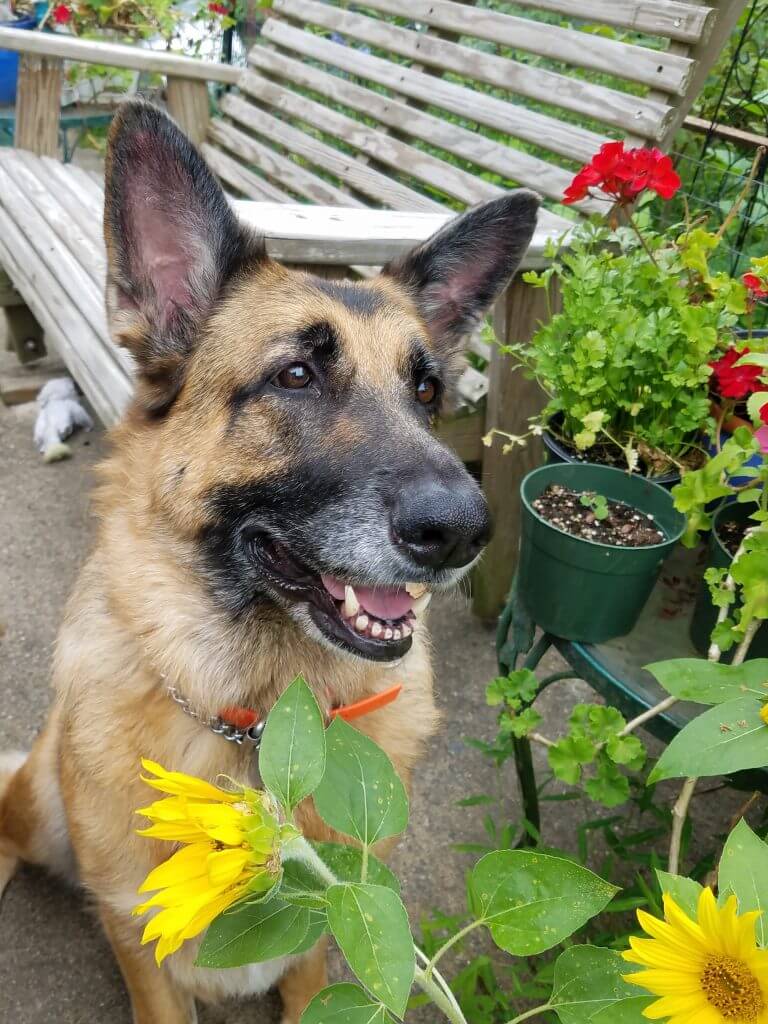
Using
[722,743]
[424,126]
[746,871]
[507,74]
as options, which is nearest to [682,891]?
[746,871]

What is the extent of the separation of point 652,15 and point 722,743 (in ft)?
8.47

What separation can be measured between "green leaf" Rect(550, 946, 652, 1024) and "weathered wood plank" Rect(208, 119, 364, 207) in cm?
346

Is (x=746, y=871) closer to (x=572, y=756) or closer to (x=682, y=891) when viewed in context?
(x=682, y=891)

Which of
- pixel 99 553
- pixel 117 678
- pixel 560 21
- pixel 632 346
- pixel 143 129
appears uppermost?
pixel 560 21

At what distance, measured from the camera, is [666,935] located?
20.4 inches

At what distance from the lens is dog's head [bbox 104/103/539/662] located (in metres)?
1.34

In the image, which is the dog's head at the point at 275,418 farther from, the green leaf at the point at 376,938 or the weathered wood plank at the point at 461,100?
the weathered wood plank at the point at 461,100

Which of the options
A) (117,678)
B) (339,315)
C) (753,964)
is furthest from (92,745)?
(753,964)

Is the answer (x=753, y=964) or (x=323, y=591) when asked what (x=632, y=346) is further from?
(x=753, y=964)

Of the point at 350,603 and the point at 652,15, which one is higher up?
the point at 652,15

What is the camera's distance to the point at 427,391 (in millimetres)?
1750

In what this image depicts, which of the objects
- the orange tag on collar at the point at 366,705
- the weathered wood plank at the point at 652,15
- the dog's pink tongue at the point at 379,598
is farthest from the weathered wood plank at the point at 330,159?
the orange tag on collar at the point at 366,705

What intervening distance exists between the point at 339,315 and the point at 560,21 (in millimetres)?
3055

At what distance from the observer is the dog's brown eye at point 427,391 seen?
1711mm
